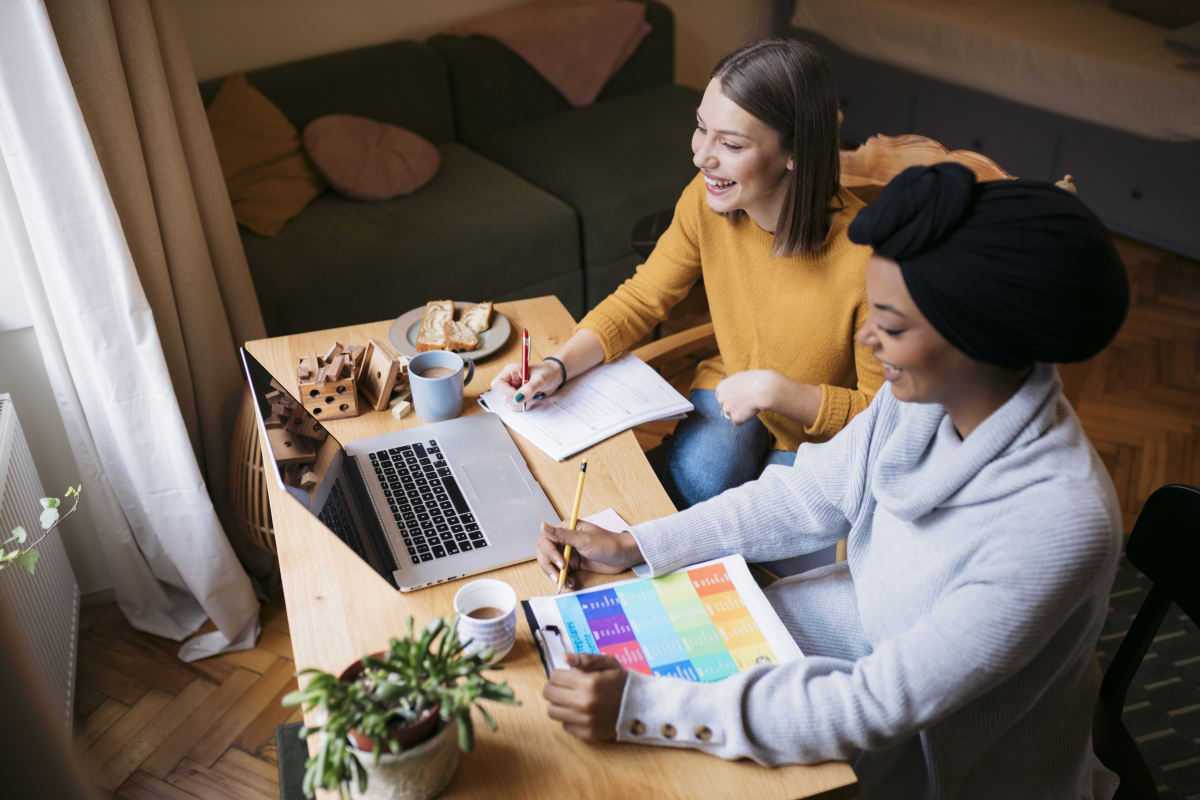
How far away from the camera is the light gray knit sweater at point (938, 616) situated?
2.70 ft

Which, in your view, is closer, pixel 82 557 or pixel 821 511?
pixel 821 511

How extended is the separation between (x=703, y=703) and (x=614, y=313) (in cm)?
83

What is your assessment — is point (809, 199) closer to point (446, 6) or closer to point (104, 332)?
point (104, 332)

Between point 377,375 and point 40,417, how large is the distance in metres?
0.86

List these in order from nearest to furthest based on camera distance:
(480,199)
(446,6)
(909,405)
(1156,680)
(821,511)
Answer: (909,405) → (821,511) → (1156,680) → (480,199) → (446,6)

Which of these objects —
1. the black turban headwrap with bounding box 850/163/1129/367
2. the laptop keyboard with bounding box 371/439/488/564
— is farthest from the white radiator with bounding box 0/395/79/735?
the black turban headwrap with bounding box 850/163/1129/367

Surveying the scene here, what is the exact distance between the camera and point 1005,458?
0.87 meters

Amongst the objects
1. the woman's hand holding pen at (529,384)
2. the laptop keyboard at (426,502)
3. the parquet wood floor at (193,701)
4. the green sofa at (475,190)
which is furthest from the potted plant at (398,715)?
the green sofa at (475,190)

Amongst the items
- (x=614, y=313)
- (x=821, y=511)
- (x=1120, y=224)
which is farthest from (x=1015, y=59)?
(x=821, y=511)

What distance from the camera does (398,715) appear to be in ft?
2.51

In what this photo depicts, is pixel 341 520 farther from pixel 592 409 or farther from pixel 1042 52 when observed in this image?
pixel 1042 52

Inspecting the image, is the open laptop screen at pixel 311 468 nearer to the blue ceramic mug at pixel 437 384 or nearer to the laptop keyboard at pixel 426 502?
the laptop keyboard at pixel 426 502

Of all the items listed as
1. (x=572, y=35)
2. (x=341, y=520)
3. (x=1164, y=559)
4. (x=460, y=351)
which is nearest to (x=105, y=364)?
(x=460, y=351)

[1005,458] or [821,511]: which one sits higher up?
[1005,458]
